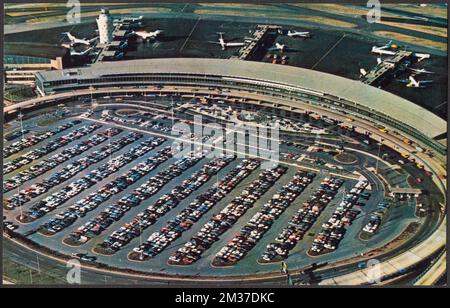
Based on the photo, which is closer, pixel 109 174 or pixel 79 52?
pixel 109 174

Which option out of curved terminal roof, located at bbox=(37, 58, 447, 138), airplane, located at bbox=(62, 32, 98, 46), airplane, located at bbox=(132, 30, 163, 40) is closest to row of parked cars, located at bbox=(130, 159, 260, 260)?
curved terminal roof, located at bbox=(37, 58, 447, 138)

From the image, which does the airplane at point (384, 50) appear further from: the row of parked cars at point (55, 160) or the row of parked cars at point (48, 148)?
the row of parked cars at point (48, 148)

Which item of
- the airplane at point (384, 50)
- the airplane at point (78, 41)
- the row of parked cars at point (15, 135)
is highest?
the airplane at point (384, 50)

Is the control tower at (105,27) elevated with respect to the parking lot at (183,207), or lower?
elevated

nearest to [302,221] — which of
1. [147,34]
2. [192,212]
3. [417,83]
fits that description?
[192,212]

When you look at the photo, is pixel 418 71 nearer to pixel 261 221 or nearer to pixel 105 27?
pixel 261 221

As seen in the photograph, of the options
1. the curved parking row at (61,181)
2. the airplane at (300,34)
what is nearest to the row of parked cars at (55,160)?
the curved parking row at (61,181)

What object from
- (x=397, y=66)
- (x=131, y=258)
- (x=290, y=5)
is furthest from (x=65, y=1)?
(x=131, y=258)
